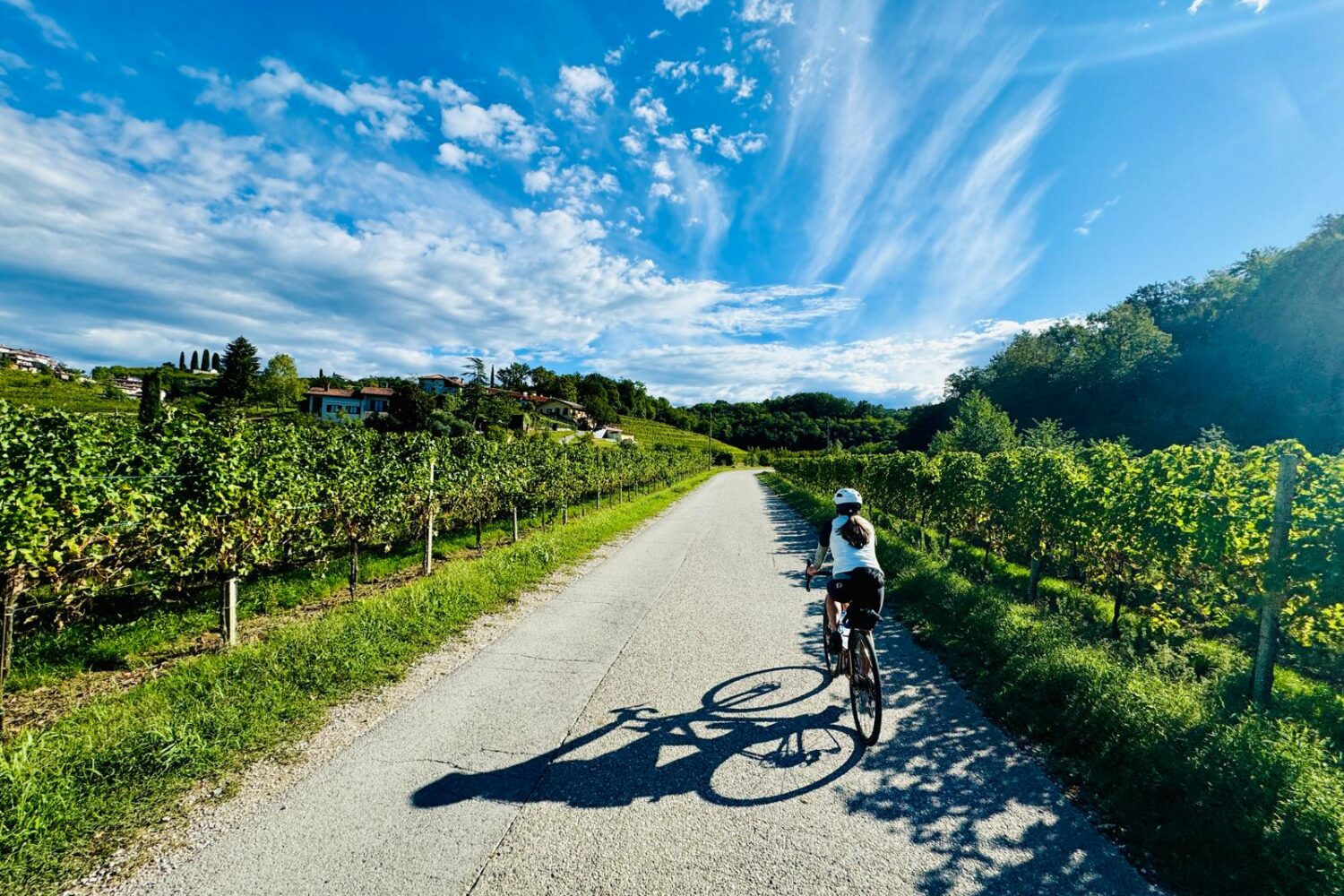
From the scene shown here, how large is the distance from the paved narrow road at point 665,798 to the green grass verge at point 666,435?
85832mm

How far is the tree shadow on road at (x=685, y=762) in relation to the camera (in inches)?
145

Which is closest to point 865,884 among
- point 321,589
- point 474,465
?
point 321,589

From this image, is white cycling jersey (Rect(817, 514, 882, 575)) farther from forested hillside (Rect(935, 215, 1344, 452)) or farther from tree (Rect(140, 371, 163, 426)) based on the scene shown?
forested hillside (Rect(935, 215, 1344, 452))

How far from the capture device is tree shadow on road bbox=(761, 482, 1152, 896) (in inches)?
118

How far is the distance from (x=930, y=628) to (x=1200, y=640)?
371 cm

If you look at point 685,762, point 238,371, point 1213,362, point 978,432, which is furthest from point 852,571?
point 238,371

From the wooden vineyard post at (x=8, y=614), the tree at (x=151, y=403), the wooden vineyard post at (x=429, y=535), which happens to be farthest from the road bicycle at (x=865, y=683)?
the wooden vineyard post at (x=429, y=535)

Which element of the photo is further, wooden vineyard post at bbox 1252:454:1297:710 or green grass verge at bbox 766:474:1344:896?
wooden vineyard post at bbox 1252:454:1297:710

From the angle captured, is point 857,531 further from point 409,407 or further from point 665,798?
point 409,407

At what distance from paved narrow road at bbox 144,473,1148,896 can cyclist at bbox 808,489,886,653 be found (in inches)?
37.9

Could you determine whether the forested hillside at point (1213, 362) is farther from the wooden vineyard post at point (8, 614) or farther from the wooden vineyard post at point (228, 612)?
the wooden vineyard post at point (8, 614)

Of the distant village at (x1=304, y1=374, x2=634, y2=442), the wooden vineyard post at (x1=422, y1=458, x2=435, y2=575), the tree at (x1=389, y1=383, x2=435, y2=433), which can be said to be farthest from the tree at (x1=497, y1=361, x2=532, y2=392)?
the wooden vineyard post at (x1=422, y1=458, x2=435, y2=575)

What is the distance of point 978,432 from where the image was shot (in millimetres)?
48625

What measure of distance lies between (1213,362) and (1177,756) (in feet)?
210
